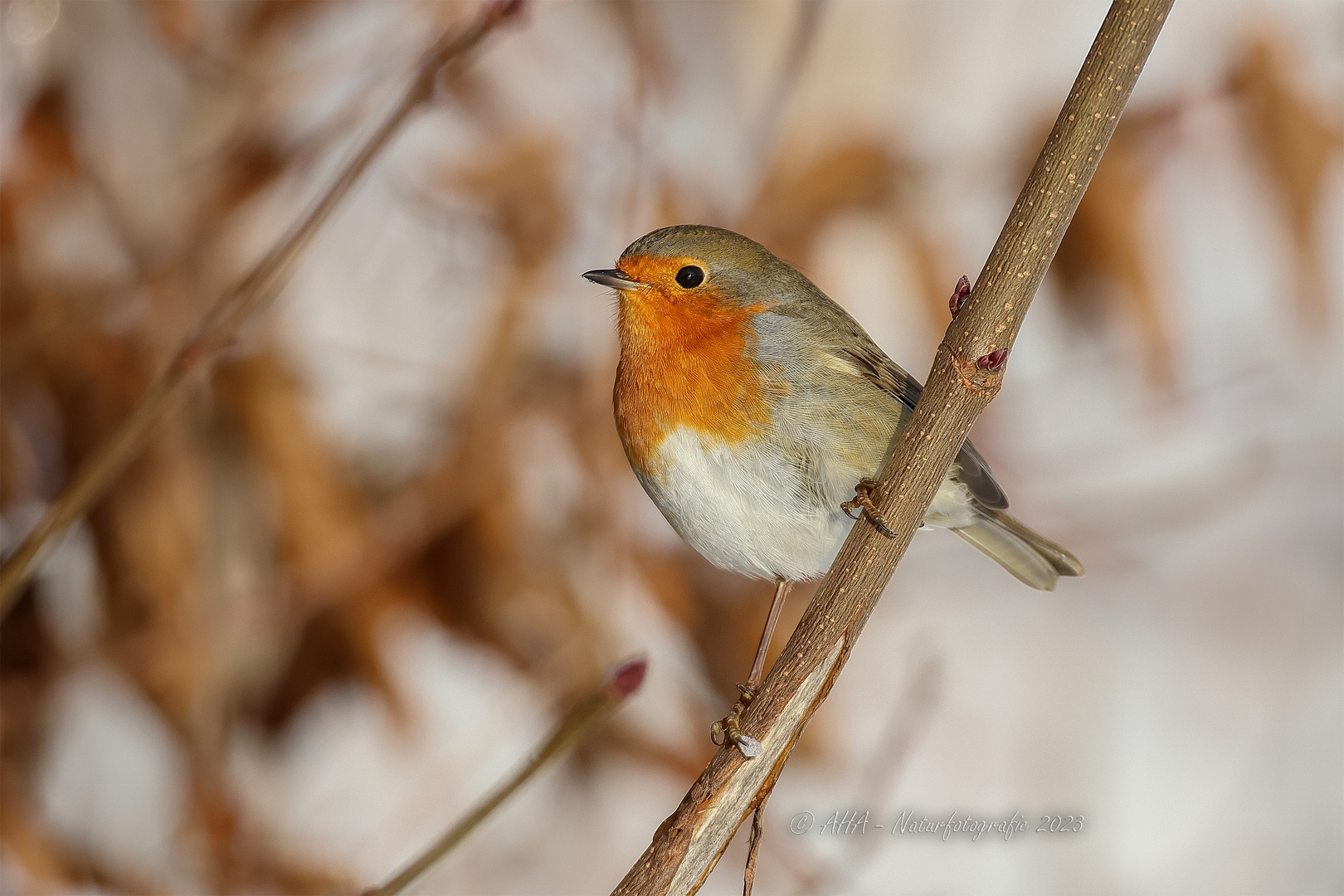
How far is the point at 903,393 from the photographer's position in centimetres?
207

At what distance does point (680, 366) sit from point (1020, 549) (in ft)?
2.96

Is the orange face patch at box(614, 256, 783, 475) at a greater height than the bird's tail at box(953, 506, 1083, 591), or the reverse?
the bird's tail at box(953, 506, 1083, 591)

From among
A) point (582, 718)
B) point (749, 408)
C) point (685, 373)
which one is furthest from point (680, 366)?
point (582, 718)

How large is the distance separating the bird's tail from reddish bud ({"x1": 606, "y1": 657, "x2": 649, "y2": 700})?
117 cm

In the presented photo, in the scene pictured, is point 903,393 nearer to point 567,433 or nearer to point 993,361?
point 993,361

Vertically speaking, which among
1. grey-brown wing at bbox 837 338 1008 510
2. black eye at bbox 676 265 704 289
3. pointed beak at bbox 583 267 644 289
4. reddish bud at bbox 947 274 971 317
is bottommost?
pointed beak at bbox 583 267 644 289

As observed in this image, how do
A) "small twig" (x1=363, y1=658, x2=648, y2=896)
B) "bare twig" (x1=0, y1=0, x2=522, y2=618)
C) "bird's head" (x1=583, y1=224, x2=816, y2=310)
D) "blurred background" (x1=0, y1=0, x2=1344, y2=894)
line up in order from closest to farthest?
"small twig" (x1=363, y1=658, x2=648, y2=896) → "bare twig" (x1=0, y1=0, x2=522, y2=618) → "bird's head" (x1=583, y1=224, x2=816, y2=310) → "blurred background" (x1=0, y1=0, x2=1344, y2=894)

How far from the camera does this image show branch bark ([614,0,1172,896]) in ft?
3.80

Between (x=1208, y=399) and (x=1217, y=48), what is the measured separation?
1128 millimetres

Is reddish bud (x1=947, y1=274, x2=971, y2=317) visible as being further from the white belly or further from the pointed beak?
the pointed beak

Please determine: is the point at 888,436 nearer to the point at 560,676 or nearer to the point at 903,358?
Result: the point at 560,676

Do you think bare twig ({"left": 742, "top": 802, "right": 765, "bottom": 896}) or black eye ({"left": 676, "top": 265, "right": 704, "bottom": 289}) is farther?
black eye ({"left": 676, "top": 265, "right": 704, "bottom": 289})

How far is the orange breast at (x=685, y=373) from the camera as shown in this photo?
1.81 meters

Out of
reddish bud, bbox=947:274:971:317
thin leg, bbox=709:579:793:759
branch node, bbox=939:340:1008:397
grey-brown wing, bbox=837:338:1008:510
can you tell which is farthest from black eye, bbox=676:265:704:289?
branch node, bbox=939:340:1008:397
